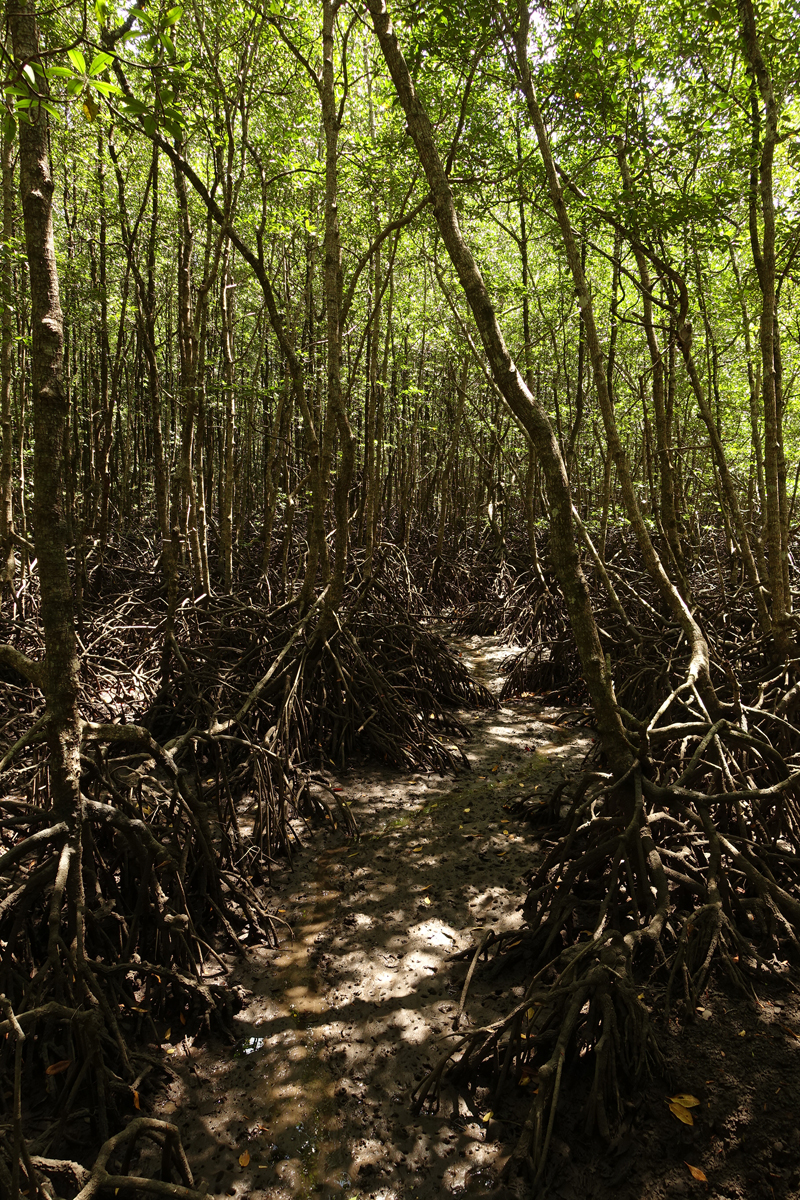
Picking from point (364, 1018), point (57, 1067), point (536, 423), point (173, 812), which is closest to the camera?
point (57, 1067)

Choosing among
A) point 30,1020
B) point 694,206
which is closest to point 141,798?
point 30,1020

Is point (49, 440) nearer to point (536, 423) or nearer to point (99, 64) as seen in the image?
point (99, 64)

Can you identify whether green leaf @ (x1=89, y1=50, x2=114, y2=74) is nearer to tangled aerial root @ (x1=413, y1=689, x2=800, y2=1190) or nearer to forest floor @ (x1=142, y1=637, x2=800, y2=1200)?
tangled aerial root @ (x1=413, y1=689, x2=800, y2=1190)

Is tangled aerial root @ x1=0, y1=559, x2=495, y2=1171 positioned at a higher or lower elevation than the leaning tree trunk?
lower

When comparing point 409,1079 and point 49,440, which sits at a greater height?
point 49,440

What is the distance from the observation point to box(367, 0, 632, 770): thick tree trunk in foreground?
2.61 metres

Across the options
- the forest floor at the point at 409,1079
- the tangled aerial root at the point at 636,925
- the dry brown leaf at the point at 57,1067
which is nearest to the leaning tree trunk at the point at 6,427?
the forest floor at the point at 409,1079

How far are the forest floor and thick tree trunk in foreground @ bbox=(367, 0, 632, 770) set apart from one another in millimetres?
1083

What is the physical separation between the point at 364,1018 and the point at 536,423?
2.50m

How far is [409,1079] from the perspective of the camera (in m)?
2.26

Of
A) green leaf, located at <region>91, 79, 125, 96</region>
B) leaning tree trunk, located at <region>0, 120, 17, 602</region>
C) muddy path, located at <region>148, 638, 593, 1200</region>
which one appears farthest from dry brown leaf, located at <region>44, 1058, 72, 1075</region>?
leaning tree trunk, located at <region>0, 120, 17, 602</region>

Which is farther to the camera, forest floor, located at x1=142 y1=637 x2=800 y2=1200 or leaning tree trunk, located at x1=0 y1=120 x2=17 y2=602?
leaning tree trunk, located at x1=0 y1=120 x2=17 y2=602

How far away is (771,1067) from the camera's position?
204 centimetres

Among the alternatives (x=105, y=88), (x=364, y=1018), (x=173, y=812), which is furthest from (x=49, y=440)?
(x=364, y=1018)
